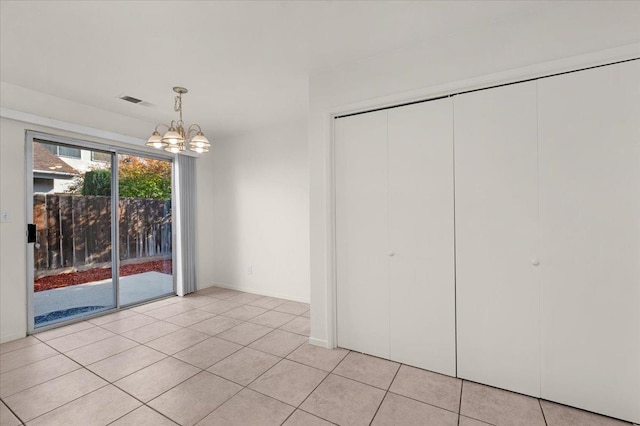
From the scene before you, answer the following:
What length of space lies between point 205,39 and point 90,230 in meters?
3.07

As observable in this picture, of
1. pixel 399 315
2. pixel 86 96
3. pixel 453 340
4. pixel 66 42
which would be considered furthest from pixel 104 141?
pixel 453 340

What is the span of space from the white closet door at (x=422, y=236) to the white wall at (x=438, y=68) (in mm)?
242

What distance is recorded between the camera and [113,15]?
2.01 m

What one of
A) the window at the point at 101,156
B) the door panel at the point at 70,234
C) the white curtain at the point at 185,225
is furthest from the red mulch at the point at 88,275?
the window at the point at 101,156

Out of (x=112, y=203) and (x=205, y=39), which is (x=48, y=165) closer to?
(x=112, y=203)

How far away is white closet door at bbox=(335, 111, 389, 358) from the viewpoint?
2.59 meters

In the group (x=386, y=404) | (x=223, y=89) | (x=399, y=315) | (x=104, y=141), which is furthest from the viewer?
(x=104, y=141)

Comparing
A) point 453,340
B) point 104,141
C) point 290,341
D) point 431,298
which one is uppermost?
point 104,141

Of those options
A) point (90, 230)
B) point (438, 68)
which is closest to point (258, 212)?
point (90, 230)

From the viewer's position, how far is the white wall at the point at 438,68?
1.86m

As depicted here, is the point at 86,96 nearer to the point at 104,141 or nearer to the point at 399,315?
the point at 104,141

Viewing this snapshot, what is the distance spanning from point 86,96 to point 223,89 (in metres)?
1.67

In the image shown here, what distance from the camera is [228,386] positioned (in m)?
2.19

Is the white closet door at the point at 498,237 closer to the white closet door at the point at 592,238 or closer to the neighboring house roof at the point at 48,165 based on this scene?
the white closet door at the point at 592,238
